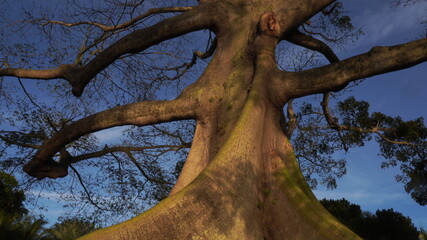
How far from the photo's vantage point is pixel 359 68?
489 cm

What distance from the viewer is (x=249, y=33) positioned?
6.97 m

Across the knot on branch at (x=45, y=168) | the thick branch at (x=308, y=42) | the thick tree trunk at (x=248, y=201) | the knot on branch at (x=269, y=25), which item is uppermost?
the thick branch at (x=308, y=42)

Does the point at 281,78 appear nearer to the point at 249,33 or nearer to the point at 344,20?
the point at 249,33

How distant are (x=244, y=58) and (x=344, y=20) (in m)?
7.33

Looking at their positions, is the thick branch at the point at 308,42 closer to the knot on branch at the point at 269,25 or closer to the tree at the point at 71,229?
the knot on branch at the point at 269,25

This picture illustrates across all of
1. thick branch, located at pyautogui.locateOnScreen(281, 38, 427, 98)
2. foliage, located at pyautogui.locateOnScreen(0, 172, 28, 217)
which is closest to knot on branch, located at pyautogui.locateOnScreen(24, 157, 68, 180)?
thick branch, located at pyautogui.locateOnScreen(281, 38, 427, 98)

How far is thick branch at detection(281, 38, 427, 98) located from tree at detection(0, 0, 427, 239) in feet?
0.05

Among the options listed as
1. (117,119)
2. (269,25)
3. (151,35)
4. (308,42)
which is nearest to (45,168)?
(117,119)

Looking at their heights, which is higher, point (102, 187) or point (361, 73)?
point (102, 187)

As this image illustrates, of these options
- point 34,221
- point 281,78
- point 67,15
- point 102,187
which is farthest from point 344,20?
point 34,221

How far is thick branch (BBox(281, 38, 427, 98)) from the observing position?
467 cm

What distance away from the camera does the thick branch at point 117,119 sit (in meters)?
6.48

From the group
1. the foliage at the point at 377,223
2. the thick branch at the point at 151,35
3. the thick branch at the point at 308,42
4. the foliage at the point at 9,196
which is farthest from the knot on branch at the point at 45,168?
the foliage at the point at 377,223

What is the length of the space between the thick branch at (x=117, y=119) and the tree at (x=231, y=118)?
0.07 feet
